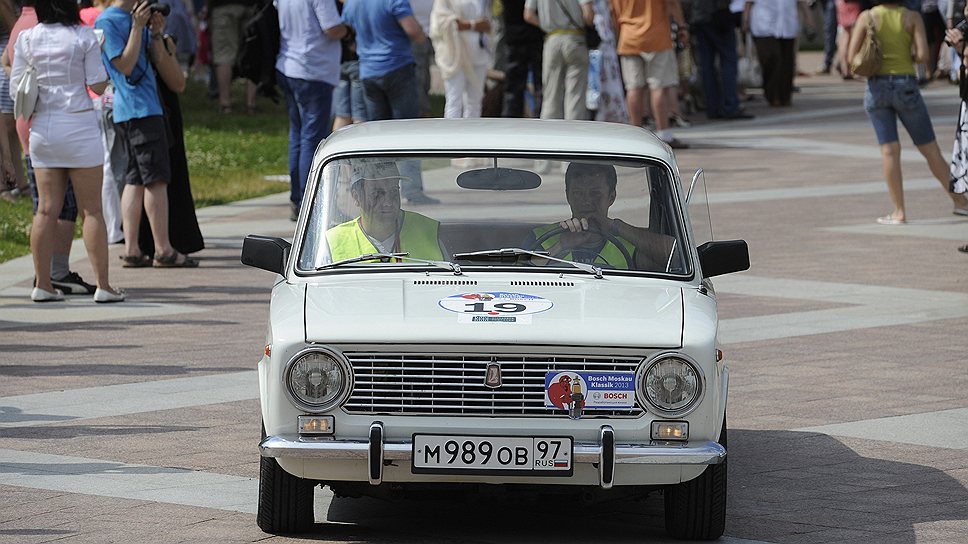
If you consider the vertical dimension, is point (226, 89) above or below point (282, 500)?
below

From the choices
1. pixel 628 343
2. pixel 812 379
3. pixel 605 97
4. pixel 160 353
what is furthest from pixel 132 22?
pixel 605 97

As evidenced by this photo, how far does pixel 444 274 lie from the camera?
20.1 ft

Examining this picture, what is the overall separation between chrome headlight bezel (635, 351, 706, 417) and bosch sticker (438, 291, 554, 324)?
0.40 meters

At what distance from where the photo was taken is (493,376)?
554cm

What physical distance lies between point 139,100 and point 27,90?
1.53 metres

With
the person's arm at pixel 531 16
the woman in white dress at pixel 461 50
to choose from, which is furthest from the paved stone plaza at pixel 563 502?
the person's arm at pixel 531 16

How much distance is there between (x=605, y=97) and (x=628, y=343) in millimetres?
14076

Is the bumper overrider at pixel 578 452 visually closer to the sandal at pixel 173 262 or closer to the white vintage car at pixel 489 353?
the white vintage car at pixel 489 353

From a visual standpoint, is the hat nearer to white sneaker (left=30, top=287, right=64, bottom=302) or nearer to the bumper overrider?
the bumper overrider

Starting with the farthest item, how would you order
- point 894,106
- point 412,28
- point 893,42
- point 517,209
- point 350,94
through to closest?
point 350,94, point 412,28, point 894,106, point 893,42, point 517,209

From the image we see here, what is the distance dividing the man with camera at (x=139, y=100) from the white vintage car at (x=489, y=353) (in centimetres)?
541

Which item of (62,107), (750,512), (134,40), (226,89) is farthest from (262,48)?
(226,89)

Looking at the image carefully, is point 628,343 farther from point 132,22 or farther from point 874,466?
point 132,22

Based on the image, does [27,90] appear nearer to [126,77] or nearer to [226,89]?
[126,77]
